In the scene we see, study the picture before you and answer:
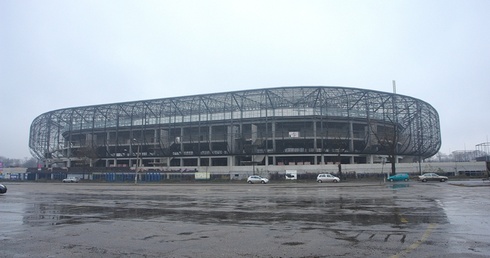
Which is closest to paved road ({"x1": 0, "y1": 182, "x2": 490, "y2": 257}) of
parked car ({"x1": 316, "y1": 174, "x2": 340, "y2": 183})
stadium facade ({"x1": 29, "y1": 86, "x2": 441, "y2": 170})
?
parked car ({"x1": 316, "y1": 174, "x2": 340, "y2": 183})

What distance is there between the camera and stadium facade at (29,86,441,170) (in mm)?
87500

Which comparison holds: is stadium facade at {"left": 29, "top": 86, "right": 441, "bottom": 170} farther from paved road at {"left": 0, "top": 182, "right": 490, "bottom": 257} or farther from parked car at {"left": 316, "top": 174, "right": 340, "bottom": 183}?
paved road at {"left": 0, "top": 182, "right": 490, "bottom": 257}

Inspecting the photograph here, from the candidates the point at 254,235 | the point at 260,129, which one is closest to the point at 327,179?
the point at 260,129

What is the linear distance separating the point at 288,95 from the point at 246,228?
80.8 meters

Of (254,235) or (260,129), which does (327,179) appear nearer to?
(260,129)

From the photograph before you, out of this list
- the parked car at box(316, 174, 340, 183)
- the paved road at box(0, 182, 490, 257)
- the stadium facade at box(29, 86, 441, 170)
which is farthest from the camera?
the stadium facade at box(29, 86, 441, 170)

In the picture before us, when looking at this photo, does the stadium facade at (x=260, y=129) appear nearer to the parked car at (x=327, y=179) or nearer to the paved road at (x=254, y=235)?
the parked car at (x=327, y=179)

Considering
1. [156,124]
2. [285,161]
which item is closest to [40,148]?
[156,124]

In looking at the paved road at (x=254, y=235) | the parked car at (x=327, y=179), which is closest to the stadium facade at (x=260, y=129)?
the parked car at (x=327, y=179)

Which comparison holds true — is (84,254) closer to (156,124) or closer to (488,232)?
(488,232)

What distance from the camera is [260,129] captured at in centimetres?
9144

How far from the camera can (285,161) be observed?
297 feet

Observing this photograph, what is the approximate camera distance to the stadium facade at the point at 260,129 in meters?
87.5

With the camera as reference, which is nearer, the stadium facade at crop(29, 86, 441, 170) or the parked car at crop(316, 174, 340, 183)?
the parked car at crop(316, 174, 340, 183)
